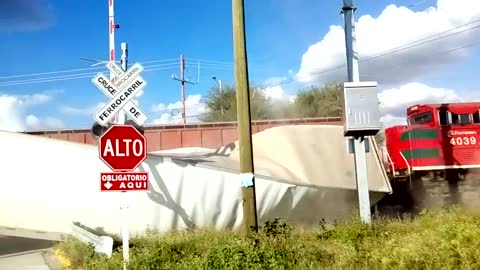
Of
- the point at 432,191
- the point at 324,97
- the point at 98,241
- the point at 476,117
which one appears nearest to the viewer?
the point at 98,241

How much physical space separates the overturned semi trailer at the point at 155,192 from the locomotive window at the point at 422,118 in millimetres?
8076

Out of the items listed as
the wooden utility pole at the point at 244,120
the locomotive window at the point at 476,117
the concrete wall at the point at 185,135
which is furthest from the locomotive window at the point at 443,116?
the wooden utility pole at the point at 244,120

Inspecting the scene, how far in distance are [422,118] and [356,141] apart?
9183 mm

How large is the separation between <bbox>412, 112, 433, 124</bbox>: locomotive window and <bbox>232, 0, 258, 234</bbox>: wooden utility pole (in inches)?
506

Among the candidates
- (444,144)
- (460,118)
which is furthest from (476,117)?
(444,144)

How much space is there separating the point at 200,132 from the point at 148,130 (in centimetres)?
209

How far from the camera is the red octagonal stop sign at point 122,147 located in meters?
7.33

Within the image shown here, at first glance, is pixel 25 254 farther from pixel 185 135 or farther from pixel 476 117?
pixel 476 117

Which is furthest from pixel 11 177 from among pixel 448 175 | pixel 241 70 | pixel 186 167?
pixel 448 175

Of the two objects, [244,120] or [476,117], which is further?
[476,117]

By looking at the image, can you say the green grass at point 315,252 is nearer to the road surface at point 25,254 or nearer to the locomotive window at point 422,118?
the road surface at point 25,254

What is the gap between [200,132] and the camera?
62.0 ft

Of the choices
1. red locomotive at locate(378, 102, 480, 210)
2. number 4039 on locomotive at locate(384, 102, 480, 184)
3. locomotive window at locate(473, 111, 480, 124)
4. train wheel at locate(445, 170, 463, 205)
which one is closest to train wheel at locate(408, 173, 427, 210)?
red locomotive at locate(378, 102, 480, 210)

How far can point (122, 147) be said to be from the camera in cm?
746
